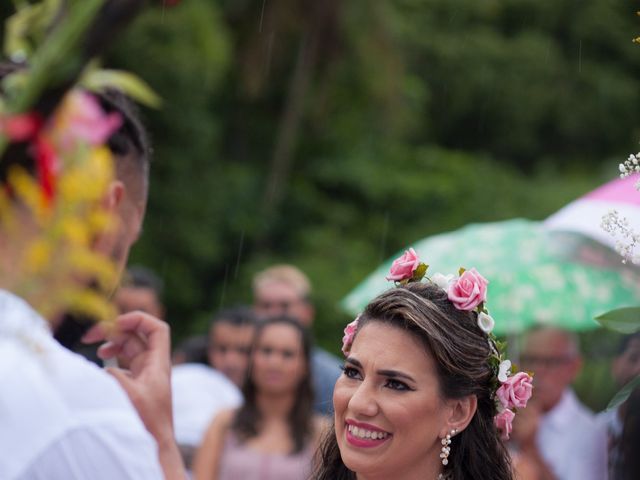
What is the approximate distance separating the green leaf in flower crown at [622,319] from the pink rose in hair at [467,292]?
768 millimetres

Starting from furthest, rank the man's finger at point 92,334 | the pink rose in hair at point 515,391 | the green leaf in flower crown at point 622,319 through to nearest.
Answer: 1. the pink rose in hair at point 515,391
2. the man's finger at point 92,334
3. the green leaf in flower crown at point 622,319

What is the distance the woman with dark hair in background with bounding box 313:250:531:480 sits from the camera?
305cm

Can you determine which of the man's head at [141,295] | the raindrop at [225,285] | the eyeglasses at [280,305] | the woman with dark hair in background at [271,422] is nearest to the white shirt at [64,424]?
the woman with dark hair in background at [271,422]

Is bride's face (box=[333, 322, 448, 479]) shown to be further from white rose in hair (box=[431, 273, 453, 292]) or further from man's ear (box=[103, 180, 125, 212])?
man's ear (box=[103, 180, 125, 212])

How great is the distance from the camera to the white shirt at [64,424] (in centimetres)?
214

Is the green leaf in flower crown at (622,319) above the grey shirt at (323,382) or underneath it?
above

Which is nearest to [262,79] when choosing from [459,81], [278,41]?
[278,41]

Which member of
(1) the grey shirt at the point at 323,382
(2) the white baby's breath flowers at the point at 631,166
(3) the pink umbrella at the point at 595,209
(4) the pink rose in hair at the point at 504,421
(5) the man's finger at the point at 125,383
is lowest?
(1) the grey shirt at the point at 323,382

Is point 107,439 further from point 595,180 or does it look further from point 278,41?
point 595,180

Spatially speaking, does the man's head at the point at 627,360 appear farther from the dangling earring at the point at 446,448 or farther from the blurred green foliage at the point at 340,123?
the blurred green foliage at the point at 340,123

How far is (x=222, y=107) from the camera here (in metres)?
20.9

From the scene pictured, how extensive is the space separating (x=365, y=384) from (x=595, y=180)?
18460 millimetres

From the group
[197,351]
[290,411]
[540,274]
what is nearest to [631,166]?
[290,411]

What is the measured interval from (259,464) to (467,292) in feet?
10.0
